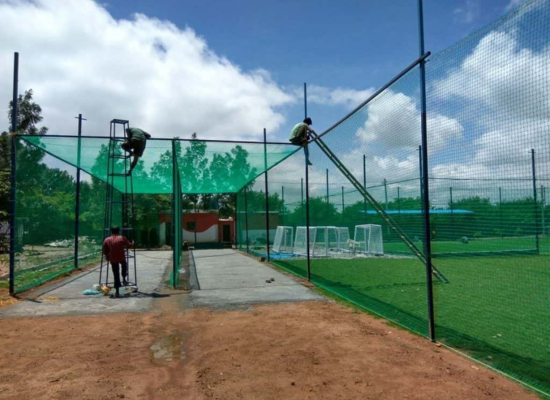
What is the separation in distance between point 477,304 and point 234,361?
4396mm

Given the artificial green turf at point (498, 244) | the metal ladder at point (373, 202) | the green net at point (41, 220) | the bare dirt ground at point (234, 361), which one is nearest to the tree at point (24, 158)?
the green net at point (41, 220)

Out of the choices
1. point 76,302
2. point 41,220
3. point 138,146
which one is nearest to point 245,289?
point 76,302

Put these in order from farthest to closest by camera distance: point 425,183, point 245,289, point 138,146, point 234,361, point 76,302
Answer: point 138,146, point 245,289, point 76,302, point 425,183, point 234,361

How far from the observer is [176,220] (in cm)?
921

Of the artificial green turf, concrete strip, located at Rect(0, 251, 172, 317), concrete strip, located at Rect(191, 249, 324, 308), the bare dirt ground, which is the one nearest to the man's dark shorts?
concrete strip, located at Rect(0, 251, 172, 317)

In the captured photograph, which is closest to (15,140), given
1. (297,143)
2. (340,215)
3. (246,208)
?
(297,143)

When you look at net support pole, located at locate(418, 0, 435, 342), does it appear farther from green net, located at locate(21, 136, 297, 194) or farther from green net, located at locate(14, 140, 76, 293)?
green net, located at locate(14, 140, 76, 293)

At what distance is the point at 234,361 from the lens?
410 cm

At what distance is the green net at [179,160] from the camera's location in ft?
31.1

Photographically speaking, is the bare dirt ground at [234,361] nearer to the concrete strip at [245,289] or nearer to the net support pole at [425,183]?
the net support pole at [425,183]

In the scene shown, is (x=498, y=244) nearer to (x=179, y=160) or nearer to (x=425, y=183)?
(x=425, y=183)

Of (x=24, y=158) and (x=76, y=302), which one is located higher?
(x=24, y=158)

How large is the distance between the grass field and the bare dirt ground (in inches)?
15.8

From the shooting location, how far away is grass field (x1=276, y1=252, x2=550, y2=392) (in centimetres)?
421
